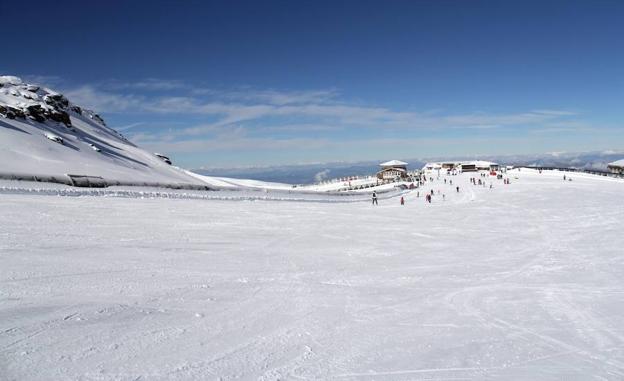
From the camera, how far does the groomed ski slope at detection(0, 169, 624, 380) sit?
6062 mm

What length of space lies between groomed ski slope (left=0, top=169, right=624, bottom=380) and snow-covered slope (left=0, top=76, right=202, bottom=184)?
19.8 meters

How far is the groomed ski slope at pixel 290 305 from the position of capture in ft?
19.9

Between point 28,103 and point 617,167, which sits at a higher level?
point 28,103

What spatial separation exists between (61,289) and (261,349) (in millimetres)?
4322

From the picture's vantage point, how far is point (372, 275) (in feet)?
39.0

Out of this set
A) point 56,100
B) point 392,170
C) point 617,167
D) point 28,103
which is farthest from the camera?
point 392,170

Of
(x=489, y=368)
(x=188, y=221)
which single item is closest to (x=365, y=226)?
(x=188, y=221)

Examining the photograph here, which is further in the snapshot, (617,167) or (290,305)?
(617,167)

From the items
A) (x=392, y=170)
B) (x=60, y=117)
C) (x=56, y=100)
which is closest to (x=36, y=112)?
(x=60, y=117)

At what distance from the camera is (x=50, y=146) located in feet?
150

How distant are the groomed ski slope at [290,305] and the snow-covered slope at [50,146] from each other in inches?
780

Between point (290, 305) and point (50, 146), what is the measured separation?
46.3 metres

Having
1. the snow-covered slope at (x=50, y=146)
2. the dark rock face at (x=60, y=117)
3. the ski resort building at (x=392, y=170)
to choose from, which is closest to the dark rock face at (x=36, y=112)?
the snow-covered slope at (x=50, y=146)

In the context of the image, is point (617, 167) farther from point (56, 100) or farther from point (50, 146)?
point (56, 100)
